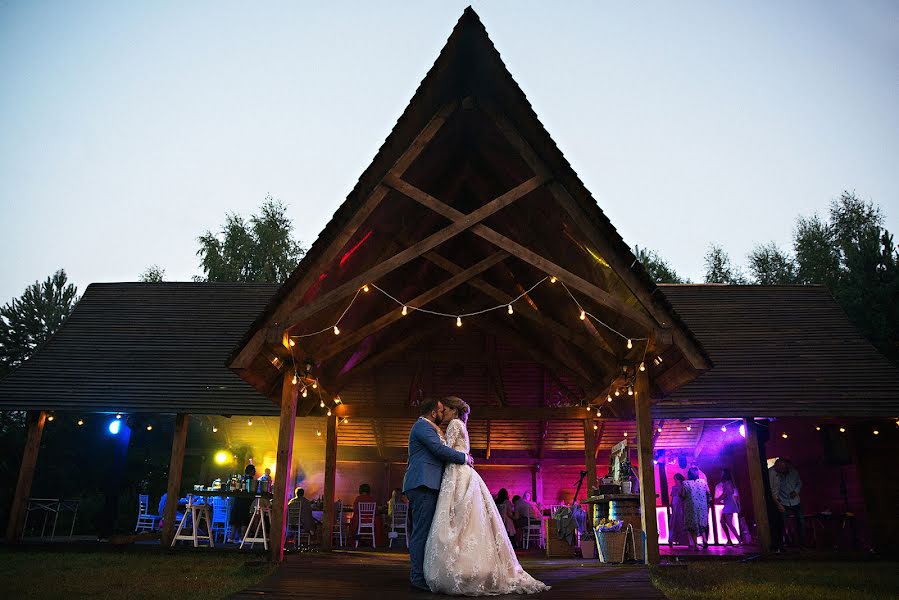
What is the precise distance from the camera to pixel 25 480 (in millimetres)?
10930

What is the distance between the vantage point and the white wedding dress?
Result: 4.71m

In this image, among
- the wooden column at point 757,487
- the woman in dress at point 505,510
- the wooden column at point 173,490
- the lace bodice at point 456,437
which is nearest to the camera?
the lace bodice at point 456,437

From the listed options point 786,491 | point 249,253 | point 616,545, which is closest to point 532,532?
point 786,491

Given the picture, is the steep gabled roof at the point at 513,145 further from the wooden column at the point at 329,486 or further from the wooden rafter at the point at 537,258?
the wooden column at the point at 329,486

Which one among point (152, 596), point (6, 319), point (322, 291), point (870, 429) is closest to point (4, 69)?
point (6, 319)

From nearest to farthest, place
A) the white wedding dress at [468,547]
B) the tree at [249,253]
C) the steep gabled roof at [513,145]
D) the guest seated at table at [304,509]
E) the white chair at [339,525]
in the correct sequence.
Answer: the white wedding dress at [468,547]
the steep gabled roof at [513,145]
the guest seated at table at [304,509]
the white chair at [339,525]
the tree at [249,253]

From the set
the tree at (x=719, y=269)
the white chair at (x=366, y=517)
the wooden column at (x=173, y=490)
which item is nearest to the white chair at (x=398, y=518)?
the white chair at (x=366, y=517)

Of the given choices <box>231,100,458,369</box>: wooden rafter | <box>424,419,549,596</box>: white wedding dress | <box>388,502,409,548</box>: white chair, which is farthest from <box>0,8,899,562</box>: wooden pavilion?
<box>424,419,549,596</box>: white wedding dress

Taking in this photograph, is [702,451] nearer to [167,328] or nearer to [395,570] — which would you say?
[395,570]

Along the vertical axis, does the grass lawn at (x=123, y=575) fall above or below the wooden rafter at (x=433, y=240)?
below

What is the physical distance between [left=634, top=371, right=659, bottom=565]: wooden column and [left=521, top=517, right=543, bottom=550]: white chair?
6026 mm

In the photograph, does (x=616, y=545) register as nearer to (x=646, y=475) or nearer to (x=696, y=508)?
A: (x=646, y=475)

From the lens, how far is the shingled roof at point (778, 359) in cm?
1099

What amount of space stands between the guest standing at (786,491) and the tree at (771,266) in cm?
2119
